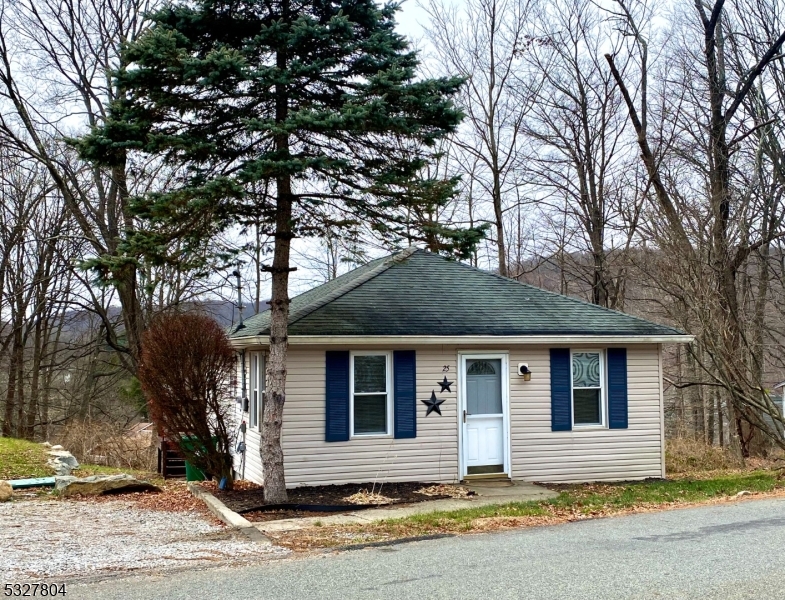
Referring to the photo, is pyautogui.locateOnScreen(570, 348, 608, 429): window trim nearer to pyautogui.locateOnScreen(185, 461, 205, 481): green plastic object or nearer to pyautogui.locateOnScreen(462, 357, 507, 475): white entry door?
pyautogui.locateOnScreen(462, 357, 507, 475): white entry door

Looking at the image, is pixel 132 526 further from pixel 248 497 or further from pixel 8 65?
pixel 8 65

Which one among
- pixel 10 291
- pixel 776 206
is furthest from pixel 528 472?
pixel 10 291

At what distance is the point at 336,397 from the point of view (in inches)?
488

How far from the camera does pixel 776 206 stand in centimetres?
1945

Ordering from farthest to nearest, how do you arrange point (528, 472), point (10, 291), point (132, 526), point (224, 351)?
point (10, 291) < point (528, 472) < point (224, 351) < point (132, 526)

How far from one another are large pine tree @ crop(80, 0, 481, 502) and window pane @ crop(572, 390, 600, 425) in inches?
172

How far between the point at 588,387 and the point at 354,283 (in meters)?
4.84

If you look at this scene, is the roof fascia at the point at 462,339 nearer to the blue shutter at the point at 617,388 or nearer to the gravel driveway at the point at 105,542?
the blue shutter at the point at 617,388

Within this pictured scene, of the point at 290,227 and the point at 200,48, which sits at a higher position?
the point at 200,48

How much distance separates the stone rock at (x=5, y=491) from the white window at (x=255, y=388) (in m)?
3.94

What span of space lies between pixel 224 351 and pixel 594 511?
614 centimetres

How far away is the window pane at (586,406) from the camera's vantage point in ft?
45.0

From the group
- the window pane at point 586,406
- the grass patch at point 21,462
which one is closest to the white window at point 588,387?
the window pane at point 586,406

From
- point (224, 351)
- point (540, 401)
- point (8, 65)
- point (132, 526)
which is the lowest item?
point (132, 526)
